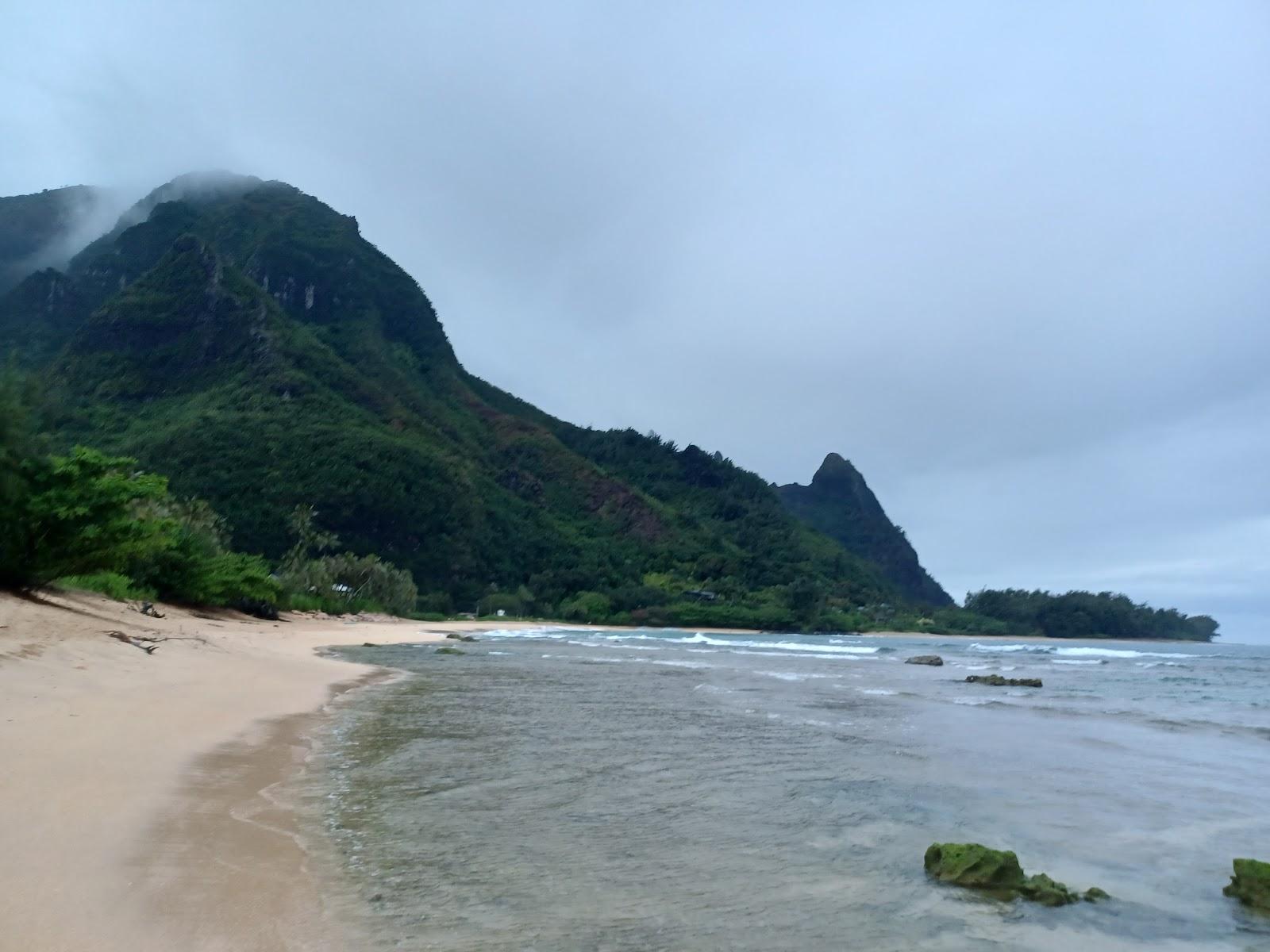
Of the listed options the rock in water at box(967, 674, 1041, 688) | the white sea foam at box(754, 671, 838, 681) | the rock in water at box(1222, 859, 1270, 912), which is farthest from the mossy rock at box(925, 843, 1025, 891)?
the rock in water at box(967, 674, 1041, 688)

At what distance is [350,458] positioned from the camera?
104m

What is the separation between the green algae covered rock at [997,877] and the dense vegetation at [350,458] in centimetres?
3168

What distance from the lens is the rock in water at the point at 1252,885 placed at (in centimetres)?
583

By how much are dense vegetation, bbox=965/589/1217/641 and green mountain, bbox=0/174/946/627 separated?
23.9 metres

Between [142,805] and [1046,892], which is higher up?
[1046,892]

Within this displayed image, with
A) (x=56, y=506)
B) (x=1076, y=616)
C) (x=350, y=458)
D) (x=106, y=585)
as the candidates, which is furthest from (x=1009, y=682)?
(x=1076, y=616)

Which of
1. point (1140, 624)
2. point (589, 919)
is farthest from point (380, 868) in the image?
point (1140, 624)

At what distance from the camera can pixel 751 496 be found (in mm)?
196875

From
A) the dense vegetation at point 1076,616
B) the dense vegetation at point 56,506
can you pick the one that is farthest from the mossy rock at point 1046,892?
the dense vegetation at point 1076,616

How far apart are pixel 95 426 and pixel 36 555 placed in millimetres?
99019

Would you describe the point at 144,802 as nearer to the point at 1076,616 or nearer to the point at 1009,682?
the point at 1009,682

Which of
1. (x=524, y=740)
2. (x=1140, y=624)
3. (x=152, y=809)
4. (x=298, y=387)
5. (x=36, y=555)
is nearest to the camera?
(x=152, y=809)

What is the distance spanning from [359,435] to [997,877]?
362 feet

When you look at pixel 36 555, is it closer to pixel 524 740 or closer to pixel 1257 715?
pixel 524 740
